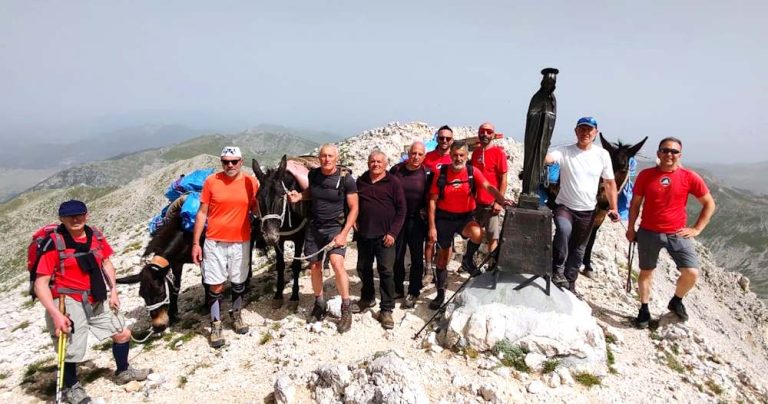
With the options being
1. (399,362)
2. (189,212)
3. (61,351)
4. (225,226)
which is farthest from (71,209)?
(399,362)

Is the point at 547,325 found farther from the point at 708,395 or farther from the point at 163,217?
the point at 163,217

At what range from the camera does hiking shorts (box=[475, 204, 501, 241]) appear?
A: 6840 mm

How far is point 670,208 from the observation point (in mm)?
5863

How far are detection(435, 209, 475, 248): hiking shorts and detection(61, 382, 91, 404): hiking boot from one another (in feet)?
17.7

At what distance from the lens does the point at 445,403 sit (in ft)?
15.3

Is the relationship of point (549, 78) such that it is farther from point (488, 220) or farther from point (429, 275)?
point (429, 275)

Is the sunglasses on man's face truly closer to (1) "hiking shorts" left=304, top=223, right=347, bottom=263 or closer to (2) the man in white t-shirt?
(2) the man in white t-shirt

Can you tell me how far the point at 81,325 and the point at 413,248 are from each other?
4.81 metres

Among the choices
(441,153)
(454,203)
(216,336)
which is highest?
(441,153)

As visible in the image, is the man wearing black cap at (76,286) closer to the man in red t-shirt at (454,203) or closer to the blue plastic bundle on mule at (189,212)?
the blue plastic bundle on mule at (189,212)

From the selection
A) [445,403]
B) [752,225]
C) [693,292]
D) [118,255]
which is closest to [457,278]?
[445,403]

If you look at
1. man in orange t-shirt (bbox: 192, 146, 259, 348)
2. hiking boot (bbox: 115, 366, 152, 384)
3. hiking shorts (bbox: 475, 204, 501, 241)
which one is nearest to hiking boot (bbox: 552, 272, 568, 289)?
hiking shorts (bbox: 475, 204, 501, 241)

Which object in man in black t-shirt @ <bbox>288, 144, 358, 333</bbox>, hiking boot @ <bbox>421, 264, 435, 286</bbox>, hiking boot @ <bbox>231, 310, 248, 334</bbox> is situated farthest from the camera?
hiking boot @ <bbox>421, 264, 435, 286</bbox>

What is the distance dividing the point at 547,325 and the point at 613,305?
2.84 meters
